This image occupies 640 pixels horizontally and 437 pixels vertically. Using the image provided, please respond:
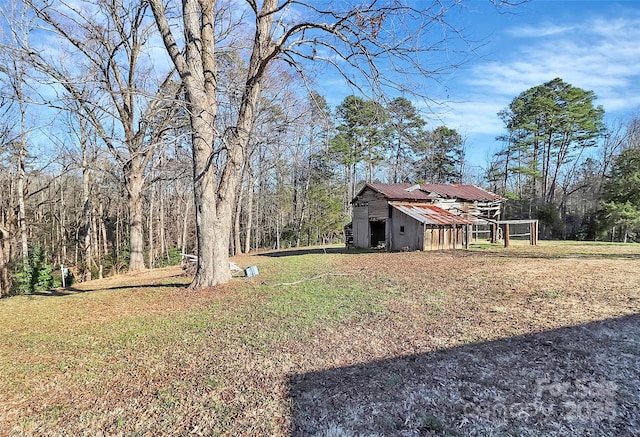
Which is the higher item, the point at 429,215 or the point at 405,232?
the point at 429,215

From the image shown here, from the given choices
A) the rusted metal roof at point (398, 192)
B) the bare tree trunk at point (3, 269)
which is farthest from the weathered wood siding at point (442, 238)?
the bare tree trunk at point (3, 269)

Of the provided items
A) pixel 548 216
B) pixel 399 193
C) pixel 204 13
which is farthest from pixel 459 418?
pixel 548 216

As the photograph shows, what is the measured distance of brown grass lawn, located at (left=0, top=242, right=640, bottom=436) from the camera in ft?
9.65

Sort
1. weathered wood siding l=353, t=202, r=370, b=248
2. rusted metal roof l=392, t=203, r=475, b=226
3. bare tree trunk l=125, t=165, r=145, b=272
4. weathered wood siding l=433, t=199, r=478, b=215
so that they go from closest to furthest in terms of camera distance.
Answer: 1. bare tree trunk l=125, t=165, r=145, b=272
2. rusted metal roof l=392, t=203, r=475, b=226
3. weathered wood siding l=353, t=202, r=370, b=248
4. weathered wood siding l=433, t=199, r=478, b=215

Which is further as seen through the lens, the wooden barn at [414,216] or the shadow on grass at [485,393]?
the wooden barn at [414,216]

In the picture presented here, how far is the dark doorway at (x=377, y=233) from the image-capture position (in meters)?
19.8

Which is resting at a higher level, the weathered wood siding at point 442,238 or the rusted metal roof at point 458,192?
the rusted metal roof at point 458,192

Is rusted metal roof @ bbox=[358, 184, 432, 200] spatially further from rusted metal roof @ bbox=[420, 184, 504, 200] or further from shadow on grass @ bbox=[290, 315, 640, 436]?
shadow on grass @ bbox=[290, 315, 640, 436]

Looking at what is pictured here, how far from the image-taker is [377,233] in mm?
20031

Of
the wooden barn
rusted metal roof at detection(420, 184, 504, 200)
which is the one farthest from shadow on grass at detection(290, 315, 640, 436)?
rusted metal roof at detection(420, 184, 504, 200)

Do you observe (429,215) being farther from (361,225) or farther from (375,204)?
(361,225)

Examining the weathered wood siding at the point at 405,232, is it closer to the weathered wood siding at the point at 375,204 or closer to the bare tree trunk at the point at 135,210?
the weathered wood siding at the point at 375,204

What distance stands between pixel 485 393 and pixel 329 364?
1672 mm

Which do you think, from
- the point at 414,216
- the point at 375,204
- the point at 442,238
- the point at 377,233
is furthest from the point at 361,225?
the point at 442,238
